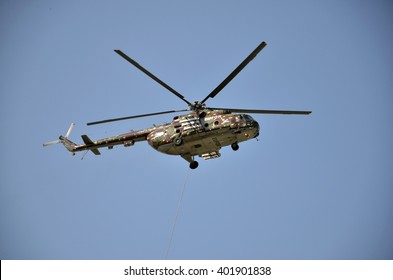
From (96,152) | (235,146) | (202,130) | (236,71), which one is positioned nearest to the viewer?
(236,71)

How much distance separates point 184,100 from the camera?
2909 centimetres

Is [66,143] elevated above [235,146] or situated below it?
above

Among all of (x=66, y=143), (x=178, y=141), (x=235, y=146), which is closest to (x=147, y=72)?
(x=178, y=141)

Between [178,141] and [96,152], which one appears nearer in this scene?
[178,141]

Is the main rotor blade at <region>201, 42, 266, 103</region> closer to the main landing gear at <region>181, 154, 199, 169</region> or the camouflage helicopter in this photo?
the camouflage helicopter

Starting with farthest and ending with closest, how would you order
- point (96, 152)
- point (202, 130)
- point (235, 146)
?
point (96, 152), point (235, 146), point (202, 130)

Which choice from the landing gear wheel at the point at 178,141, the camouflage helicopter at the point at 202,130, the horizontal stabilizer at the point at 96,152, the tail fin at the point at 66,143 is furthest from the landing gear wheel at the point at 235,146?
the tail fin at the point at 66,143

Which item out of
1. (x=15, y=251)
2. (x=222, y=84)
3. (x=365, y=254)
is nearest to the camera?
(x=222, y=84)

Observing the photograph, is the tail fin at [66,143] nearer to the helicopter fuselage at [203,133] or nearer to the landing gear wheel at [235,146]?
the helicopter fuselage at [203,133]

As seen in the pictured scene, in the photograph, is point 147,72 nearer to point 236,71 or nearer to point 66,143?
point 236,71

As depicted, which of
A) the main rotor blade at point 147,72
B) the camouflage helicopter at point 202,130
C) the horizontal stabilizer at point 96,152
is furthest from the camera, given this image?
the horizontal stabilizer at point 96,152
